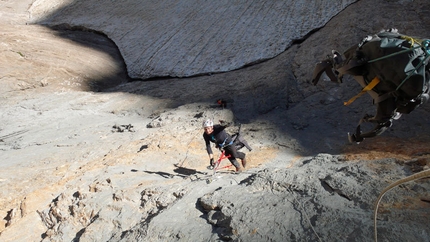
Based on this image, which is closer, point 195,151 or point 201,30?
point 195,151

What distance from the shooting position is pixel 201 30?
559 inches

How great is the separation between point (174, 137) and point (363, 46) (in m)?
4.98

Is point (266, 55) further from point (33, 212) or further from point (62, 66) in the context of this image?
point (33, 212)

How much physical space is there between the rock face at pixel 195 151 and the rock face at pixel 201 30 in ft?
1.89

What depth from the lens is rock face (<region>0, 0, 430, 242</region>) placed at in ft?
12.2

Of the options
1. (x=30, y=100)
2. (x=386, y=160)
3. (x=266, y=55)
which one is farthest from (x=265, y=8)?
(x=386, y=160)

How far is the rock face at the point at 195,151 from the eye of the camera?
372cm

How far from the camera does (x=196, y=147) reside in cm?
754

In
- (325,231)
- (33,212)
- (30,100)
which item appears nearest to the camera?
(325,231)

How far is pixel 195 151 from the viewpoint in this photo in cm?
739

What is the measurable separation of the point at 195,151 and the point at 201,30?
25.9ft

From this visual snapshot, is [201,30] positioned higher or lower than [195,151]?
lower

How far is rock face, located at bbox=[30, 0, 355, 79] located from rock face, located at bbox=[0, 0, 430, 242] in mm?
576

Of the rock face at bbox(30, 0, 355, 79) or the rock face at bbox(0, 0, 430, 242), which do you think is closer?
the rock face at bbox(0, 0, 430, 242)
